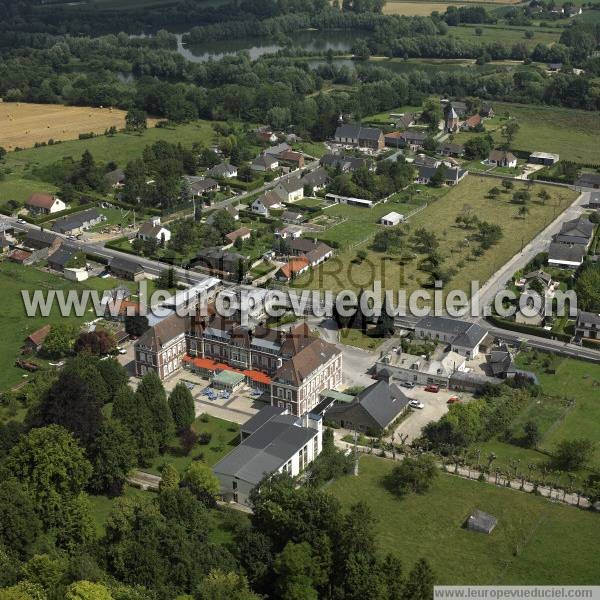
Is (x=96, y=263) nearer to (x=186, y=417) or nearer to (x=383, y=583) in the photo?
(x=186, y=417)

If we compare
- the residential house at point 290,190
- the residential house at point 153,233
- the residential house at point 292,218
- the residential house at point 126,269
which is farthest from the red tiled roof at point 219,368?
the residential house at point 290,190

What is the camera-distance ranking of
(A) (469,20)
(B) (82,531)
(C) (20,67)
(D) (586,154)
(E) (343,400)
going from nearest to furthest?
(B) (82,531) < (E) (343,400) < (D) (586,154) < (C) (20,67) < (A) (469,20)

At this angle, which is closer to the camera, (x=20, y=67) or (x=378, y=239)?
(x=378, y=239)

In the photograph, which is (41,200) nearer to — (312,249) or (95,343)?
(312,249)

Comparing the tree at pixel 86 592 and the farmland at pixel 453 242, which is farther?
the farmland at pixel 453 242

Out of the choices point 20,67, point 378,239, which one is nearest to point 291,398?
point 378,239

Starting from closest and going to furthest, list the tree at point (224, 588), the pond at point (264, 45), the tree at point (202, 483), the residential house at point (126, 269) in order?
the tree at point (224, 588), the tree at point (202, 483), the residential house at point (126, 269), the pond at point (264, 45)

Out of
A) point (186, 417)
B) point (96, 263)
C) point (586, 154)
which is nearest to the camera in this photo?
point (186, 417)

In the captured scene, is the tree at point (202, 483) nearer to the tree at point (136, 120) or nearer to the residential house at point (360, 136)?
the residential house at point (360, 136)
